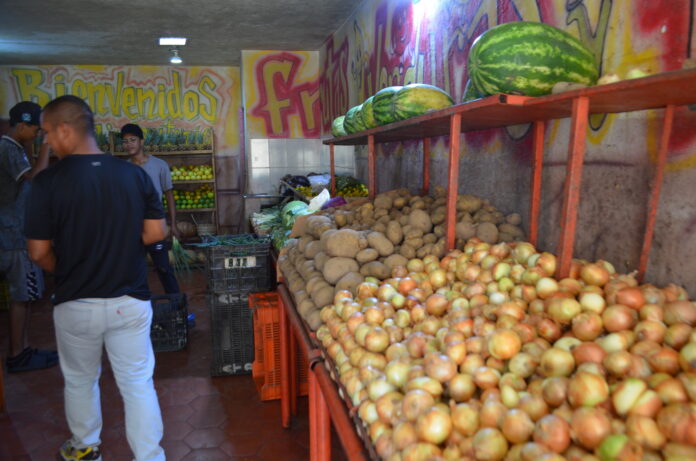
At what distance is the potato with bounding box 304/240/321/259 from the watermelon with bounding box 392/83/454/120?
36.3 inches

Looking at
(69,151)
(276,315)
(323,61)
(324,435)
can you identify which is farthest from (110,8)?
(324,435)

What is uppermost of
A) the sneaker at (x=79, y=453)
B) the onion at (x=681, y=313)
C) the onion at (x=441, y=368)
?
the onion at (x=681, y=313)

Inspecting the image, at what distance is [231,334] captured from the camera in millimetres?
4230

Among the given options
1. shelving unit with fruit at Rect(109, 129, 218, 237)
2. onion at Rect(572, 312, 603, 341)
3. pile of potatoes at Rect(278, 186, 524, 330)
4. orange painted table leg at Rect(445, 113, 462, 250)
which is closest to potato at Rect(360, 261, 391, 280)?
pile of potatoes at Rect(278, 186, 524, 330)

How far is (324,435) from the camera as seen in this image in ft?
6.63

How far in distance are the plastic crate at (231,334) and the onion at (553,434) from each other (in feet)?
11.2

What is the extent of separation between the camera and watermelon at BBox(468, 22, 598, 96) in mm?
1723

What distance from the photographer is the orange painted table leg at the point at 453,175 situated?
1979mm

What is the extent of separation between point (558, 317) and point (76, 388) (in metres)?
2.66

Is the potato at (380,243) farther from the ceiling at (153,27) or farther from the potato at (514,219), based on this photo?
the ceiling at (153,27)

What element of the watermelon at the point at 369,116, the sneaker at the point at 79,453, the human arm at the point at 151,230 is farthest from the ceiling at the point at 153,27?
the sneaker at the point at 79,453

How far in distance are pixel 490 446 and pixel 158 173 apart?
207 inches

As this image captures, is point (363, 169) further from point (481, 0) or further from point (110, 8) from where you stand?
point (110, 8)

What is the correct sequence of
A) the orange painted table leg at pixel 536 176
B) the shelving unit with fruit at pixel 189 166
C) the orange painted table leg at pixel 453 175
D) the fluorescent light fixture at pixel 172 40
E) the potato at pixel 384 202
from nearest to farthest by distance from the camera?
the orange painted table leg at pixel 453 175
the orange painted table leg at pixel 536 176
the potato at pixel 384 202
the fluorescent light fixture at pixel 172 40
the shelving unit with fruit at pixel 189 166
